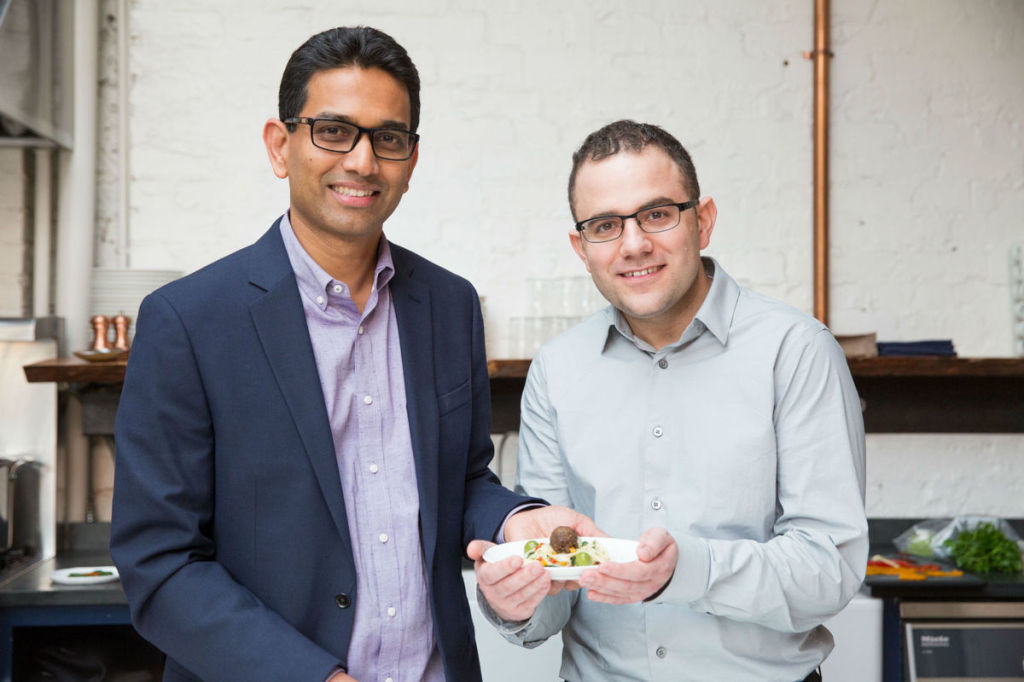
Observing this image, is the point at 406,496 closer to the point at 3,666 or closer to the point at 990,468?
the point at 3,666

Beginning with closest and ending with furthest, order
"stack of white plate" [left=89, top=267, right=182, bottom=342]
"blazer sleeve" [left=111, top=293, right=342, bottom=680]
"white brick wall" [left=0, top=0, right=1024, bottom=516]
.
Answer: "blazer sleeve" [left=111, top=293, right=342, bottom=680] < "stack of white plate" [left=89, top=267, right=182, bottom=342] < "white brick wall" [left=0, top=0, right=1024, bottom=516]

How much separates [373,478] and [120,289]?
1961mm

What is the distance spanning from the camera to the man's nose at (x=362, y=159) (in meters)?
1.38

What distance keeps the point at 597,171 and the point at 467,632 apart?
2.55 feet

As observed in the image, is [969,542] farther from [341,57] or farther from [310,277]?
[341,57]

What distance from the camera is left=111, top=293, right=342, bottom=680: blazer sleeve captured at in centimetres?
127

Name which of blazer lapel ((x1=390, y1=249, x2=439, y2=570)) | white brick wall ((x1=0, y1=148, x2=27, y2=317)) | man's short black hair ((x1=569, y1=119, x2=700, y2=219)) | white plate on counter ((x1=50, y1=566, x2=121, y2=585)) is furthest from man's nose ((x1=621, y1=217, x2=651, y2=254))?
white brick wall ((x1=0, y1=148, x2=27, y2=317))

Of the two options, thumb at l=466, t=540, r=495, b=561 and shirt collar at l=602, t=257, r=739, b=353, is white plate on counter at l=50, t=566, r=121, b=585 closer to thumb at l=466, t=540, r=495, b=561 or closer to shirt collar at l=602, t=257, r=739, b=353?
thumb at l=466, t=540, r=495, b=561

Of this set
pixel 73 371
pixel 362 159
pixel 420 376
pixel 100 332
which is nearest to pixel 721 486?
pixel 420 376

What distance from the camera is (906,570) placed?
2.91m

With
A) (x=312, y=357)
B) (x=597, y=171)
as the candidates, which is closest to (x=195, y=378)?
(x=312, y=357)

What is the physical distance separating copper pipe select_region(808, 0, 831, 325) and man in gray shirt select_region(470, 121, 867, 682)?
5.82 feet

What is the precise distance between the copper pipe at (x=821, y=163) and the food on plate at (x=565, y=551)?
7.13 ft

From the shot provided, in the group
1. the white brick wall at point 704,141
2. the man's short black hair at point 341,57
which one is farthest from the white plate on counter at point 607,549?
the white brick wall at point 704,141
